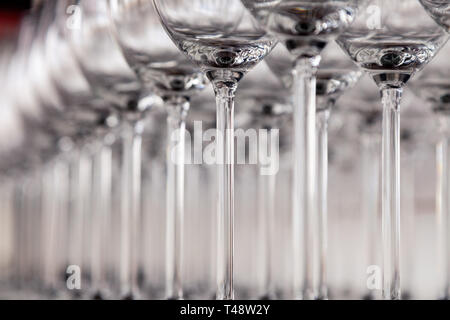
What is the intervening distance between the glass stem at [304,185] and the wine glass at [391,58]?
0.23 feet

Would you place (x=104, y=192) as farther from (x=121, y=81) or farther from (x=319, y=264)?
(x=319, y=264)

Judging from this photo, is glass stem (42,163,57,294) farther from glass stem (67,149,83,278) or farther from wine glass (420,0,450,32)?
wine glass (420,0,450,32)

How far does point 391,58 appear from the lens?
698mm

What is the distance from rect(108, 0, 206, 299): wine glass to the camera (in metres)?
0.81

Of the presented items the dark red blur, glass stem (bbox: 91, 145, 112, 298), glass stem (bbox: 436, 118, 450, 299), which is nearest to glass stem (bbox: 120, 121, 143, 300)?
glass stem (bbox: 91, 145, 112, 298)

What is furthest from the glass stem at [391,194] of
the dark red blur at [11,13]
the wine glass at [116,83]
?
the dark red blur at [11,13]

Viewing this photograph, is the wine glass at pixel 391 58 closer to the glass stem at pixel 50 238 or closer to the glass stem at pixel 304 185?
the glass stem at pixel 304 185

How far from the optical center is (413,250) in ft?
5.36

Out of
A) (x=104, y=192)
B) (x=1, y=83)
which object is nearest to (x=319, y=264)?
(x=104, y=192)

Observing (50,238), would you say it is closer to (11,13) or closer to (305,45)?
(305,45)

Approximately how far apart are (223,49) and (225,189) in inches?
4.2

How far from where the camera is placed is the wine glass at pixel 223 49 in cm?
66

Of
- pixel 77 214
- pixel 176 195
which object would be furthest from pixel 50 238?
pixel 176 195
